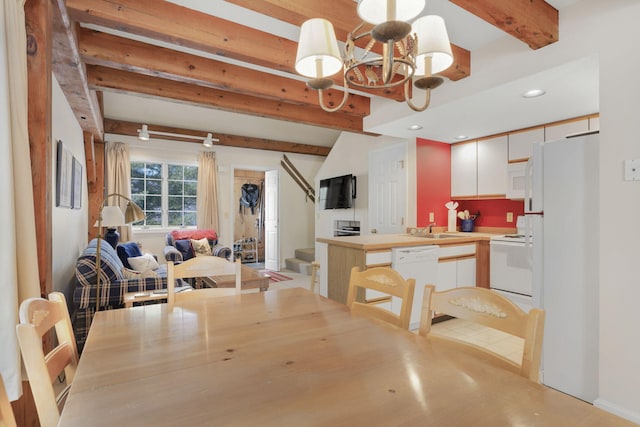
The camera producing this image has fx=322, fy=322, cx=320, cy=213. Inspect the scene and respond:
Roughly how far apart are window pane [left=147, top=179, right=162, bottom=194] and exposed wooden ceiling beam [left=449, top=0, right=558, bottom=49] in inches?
218

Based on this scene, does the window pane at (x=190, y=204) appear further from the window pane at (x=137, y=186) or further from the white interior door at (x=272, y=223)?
the white interior door at (x=272, y=223)

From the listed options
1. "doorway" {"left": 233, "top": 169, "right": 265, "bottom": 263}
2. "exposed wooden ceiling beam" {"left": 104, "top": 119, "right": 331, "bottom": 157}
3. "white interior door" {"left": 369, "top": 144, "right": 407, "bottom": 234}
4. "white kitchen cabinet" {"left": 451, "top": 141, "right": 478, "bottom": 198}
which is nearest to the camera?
"white kitchen cabinet" {"left": 451, "top": 141, "right": 478, "bottom": 198}

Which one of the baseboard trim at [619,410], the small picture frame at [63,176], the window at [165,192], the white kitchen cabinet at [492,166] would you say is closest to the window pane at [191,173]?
the window at [165,192]

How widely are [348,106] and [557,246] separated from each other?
93.0 inches

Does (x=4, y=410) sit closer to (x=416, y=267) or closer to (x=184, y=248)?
(x=416, y=267)

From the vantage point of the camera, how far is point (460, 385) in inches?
31.2

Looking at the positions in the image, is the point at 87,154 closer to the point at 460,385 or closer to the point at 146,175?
the point at 146,175

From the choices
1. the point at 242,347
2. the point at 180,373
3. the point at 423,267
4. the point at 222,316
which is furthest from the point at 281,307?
the point at 423,267

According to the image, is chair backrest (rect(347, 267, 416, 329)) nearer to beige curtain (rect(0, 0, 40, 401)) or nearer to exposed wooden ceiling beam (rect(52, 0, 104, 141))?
beige curtain (rect(0, 0, 40, 401))

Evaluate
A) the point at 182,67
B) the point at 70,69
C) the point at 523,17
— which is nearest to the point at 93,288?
the point at 70,69

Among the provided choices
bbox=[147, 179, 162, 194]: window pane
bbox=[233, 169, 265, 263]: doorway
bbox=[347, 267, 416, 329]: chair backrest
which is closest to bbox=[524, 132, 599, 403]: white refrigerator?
bbox=[347, 267, 416, 329]: chair backrest

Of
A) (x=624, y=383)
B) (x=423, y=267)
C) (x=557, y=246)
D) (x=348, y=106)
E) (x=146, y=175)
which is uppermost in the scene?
(x=348, y=106)

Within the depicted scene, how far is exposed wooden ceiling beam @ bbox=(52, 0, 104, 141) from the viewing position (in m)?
1.81

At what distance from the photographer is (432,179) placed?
4.34 meters
